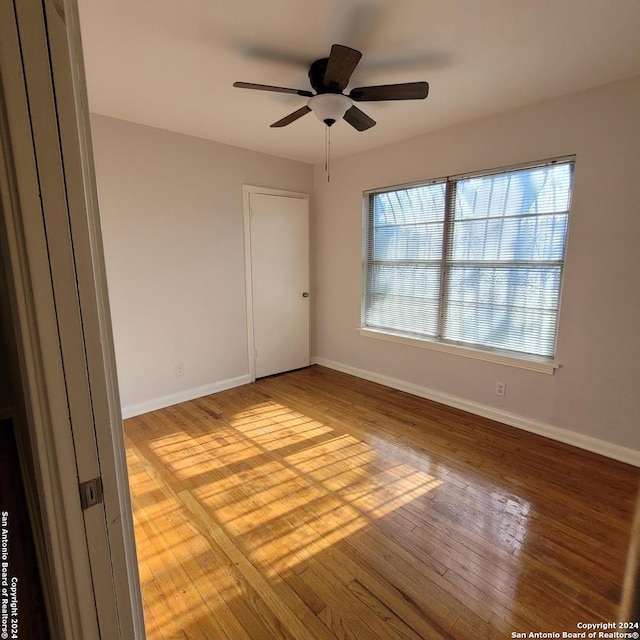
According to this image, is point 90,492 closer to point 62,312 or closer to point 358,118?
Answer: point 62,312

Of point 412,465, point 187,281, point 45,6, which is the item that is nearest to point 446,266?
point 412,465

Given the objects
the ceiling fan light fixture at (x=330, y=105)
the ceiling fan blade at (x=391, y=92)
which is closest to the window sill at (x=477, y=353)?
the ceiling fan blade at (x=391, y=92)

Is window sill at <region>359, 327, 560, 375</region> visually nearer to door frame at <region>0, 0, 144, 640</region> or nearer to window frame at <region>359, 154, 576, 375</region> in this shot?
window frame at <region>359, 154, 576, 375</region>

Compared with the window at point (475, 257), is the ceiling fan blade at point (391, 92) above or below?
above

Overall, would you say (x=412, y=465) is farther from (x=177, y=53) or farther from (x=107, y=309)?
(x=177, y=53)

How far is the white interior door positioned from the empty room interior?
0.12 feet

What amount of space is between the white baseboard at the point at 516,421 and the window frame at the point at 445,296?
1.45 ft

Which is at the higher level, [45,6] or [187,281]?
[45,6]

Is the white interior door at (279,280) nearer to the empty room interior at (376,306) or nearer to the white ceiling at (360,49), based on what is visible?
the empty room interior at (376,306)

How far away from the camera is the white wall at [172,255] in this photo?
118 inches

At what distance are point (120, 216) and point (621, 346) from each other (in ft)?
13.0

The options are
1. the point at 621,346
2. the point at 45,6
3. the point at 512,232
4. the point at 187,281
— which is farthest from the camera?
the point at 187,281

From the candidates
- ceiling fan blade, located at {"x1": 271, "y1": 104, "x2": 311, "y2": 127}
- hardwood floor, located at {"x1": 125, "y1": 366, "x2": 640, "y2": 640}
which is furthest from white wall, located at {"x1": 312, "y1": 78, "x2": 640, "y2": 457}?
ceiling fan blade, located at {"x1": 271, "y1": 104, "x2": 311, "y2": 127}

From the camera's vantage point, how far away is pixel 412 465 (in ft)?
8.03
